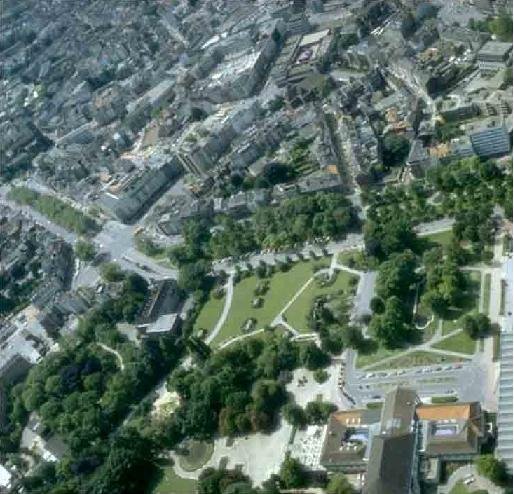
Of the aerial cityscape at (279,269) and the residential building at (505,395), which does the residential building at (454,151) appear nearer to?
the aerial cityscape at (279,269)

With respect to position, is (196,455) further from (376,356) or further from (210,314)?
(376,356)

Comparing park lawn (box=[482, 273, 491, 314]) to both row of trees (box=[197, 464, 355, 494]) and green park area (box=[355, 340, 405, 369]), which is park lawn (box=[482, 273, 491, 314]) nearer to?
green park area (box=[355, 340, 405, 369])

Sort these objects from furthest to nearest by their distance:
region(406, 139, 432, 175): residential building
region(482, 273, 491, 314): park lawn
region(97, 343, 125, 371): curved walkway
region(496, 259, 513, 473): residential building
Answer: region(406, 139, 432, 175): residential building, region(97, 343, 125, 371): curved walkway, region(482, 273, 491, 314): park lawn, region(496, 259, 513, 473): residential building

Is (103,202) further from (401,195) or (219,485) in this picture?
(219,485)

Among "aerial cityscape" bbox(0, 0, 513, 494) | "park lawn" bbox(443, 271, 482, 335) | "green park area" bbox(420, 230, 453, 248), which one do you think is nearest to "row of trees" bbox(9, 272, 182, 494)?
"aerial cityscape" bbox(0, 0, 513, 494)

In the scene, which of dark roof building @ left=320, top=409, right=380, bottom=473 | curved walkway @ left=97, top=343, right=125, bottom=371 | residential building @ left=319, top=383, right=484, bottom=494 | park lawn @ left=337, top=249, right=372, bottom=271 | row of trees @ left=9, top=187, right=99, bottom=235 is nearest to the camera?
residential building @ left=319, top=383, right=484, bottom=494

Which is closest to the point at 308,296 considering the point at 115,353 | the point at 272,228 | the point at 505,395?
the point at 272,228
